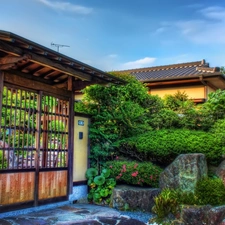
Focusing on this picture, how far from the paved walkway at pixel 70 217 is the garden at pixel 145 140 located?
771 mm

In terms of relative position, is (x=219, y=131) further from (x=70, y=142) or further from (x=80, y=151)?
(x=70, y=142)

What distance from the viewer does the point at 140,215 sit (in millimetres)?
5875

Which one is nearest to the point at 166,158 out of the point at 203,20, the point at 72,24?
the point at 203,20

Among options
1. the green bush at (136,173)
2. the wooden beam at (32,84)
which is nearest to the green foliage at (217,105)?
the green bush at (136,173)

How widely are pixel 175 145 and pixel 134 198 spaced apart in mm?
1827

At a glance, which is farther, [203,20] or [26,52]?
[203,20]

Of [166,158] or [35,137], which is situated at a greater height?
[35,137]

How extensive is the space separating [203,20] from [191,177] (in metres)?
5.64

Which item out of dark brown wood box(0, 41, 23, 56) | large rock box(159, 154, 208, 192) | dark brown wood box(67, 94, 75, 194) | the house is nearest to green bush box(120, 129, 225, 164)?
large rock box(159, 154, 208, 192)

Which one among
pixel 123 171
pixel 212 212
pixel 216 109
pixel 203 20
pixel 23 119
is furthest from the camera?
pixel 203 20

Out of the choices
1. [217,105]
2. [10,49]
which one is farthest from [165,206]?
[10,49]

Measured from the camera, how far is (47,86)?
6.41 metres

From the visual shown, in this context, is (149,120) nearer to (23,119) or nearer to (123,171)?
(123,171)

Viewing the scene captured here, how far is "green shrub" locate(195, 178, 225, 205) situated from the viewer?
5.62 meters
